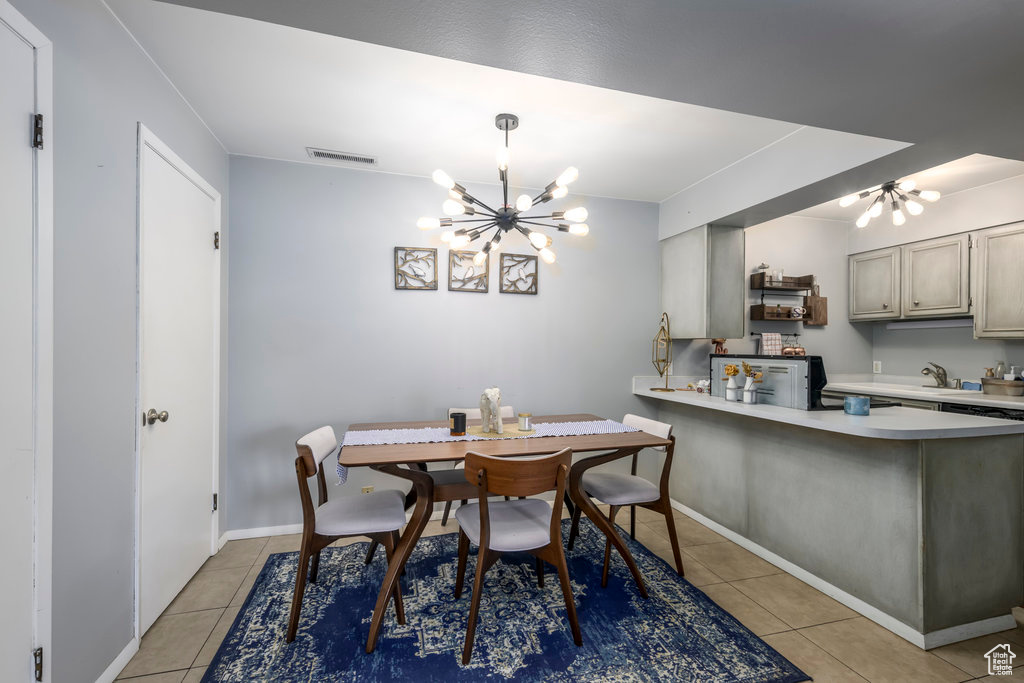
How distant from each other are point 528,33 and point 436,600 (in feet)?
8.30

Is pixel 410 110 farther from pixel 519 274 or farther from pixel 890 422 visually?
pixel 890 422

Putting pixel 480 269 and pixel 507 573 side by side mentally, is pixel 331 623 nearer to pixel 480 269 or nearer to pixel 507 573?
pixel 507 573

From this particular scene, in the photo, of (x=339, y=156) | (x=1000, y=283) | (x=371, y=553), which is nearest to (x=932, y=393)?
(x=1000, y=283)

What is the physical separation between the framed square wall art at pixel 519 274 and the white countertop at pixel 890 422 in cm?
164

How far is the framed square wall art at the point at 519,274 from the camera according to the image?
352 cm

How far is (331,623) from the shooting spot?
2.07 metres

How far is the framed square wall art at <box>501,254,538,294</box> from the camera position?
3523mm

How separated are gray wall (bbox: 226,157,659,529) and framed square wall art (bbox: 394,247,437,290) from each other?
6cm

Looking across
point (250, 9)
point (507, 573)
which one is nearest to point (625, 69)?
point (250, 9)

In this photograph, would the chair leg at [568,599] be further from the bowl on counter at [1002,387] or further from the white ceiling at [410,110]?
the bowl on counter at [1002,387]

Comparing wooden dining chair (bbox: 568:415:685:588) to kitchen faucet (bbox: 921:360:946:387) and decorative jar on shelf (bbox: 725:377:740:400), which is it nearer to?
decorative jar on shelf (bbox: 725:377:740:400)

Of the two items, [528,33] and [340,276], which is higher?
[528,33]

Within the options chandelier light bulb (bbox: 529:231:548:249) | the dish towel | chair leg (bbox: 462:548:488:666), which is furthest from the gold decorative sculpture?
chair leg (bbox: 462:548:488:666)

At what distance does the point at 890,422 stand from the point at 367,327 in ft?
10.5
